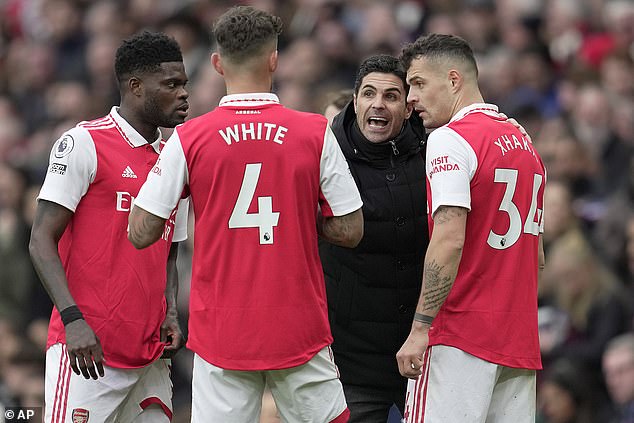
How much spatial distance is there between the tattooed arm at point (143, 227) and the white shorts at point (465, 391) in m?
1.31

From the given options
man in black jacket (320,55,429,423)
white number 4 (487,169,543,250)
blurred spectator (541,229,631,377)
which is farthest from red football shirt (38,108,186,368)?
blurred spectator (541,229,631,377)

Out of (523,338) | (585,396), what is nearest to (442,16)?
(585,396)

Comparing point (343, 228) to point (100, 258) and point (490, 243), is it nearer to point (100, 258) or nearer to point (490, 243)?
point (490, 243)

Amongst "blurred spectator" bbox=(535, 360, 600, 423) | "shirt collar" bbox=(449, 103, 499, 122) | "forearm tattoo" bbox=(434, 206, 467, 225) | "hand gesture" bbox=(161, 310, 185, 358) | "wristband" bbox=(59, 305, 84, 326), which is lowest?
"blurred spectator" bbox=(535, 360, 600, 423)

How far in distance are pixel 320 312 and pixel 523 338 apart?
3.10ft

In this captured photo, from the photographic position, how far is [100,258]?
534 cm

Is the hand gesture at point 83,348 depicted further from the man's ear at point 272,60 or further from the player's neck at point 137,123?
the man's ear at point 272,60

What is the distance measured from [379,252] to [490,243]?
871 mm

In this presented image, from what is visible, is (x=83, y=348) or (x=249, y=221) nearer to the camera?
(x=249, y=221)

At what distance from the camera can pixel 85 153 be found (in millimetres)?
5312

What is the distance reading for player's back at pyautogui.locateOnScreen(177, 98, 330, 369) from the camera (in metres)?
4.86

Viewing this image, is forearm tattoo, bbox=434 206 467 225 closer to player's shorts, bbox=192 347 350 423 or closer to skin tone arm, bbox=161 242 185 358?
player's shorts, bbox=192 347 350 423

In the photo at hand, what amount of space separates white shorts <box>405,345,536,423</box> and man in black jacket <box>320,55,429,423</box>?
0.69 meters

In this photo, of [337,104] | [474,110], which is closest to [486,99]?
[337,104]
